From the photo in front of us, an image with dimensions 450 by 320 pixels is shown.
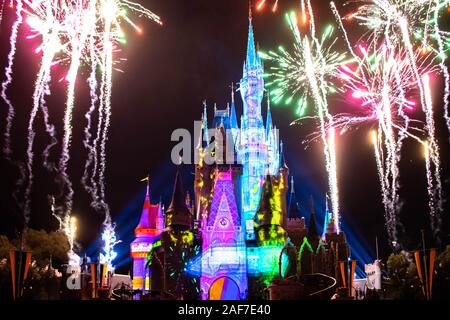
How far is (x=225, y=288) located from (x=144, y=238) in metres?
17.3

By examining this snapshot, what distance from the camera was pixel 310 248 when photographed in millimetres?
48906

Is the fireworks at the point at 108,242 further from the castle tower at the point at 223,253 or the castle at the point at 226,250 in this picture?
the castle tower at the point at 223,253

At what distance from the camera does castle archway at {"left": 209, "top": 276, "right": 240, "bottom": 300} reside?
50.2 m

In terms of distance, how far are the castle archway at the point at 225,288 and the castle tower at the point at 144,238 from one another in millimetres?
11906

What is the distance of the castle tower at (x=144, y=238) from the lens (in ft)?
203

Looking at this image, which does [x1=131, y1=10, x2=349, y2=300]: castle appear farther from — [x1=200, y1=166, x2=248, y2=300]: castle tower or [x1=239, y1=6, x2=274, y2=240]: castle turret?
[x1=239, y1=6, x2=274, y2=240]: castle turret

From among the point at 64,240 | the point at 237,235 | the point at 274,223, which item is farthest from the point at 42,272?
the point at 274,223

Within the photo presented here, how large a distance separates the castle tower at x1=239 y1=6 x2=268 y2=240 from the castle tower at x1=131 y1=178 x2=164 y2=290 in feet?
35.6

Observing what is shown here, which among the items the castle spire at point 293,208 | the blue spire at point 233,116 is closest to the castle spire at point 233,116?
the blue spire at point 233,116

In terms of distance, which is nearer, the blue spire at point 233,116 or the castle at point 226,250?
the castle at point 226,250

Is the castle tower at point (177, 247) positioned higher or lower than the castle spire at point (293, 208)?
lower

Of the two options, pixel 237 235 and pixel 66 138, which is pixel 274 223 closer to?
pixel 237 235

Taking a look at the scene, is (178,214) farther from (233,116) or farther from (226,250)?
(233,116)
